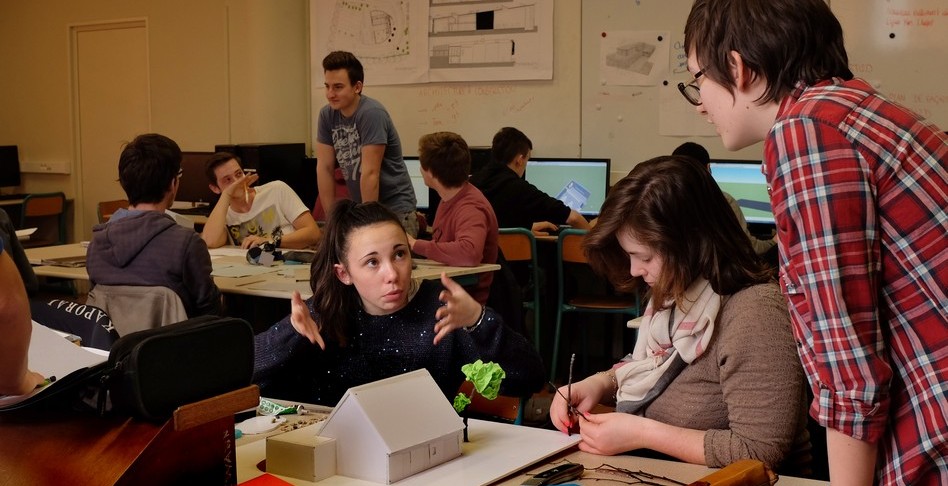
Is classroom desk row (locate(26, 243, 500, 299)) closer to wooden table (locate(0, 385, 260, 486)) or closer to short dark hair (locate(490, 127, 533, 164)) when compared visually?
short dark hair (locate(490, 127, 533, 164))

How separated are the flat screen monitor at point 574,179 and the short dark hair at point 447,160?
167 cm

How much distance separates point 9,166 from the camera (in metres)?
8.95

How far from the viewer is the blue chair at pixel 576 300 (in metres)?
5.31

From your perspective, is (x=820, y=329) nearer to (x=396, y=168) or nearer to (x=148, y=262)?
(x=148, y=262)

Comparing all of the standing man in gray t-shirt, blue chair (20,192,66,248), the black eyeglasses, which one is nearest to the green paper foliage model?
the black eyeglasses

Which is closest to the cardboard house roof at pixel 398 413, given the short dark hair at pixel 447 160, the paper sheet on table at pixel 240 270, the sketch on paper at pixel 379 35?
the paper sheet on table at pixel 240 270

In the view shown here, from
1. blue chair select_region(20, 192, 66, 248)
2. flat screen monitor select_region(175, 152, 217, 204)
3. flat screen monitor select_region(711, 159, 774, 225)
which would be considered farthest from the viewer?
blue chair select_region(20, 192, 66, 248)

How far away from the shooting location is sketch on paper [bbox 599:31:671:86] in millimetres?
6102

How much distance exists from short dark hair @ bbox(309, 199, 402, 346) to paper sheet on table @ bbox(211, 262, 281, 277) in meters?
1.92

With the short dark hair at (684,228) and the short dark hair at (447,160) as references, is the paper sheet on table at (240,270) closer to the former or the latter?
the short dark hair at (447,160)

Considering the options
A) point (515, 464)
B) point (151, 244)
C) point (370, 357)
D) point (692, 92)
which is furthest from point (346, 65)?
point (692, 92)

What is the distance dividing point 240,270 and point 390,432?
2914 mm

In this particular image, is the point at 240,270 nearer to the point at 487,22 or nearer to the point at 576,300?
the point at 576,300

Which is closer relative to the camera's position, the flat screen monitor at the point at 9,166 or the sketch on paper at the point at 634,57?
the sketch on paper at the point at 634,57
